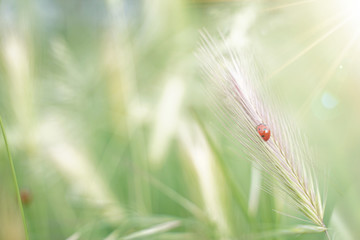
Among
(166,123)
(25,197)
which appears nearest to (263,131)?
(166,123)

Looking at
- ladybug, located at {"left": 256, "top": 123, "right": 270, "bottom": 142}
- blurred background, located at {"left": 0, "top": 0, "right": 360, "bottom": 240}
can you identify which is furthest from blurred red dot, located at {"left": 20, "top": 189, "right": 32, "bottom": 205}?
ladybug, located at {"left": 256, "top": 123, "right": 270, "bottom": 142}

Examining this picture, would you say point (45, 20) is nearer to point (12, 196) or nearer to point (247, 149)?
point (12, 196)

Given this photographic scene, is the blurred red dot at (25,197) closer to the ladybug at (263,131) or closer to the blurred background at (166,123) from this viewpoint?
the blurred background at (166,123)

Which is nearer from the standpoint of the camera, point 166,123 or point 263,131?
point 263,131

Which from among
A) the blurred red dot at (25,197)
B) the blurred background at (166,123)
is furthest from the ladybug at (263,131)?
the blurred red dot at (25,197)

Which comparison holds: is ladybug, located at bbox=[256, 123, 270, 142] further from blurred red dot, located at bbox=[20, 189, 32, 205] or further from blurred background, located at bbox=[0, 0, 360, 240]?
blurred red dot, located at bbox=[20, 189, 32, 205]

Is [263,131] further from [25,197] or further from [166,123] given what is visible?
[25,197]
